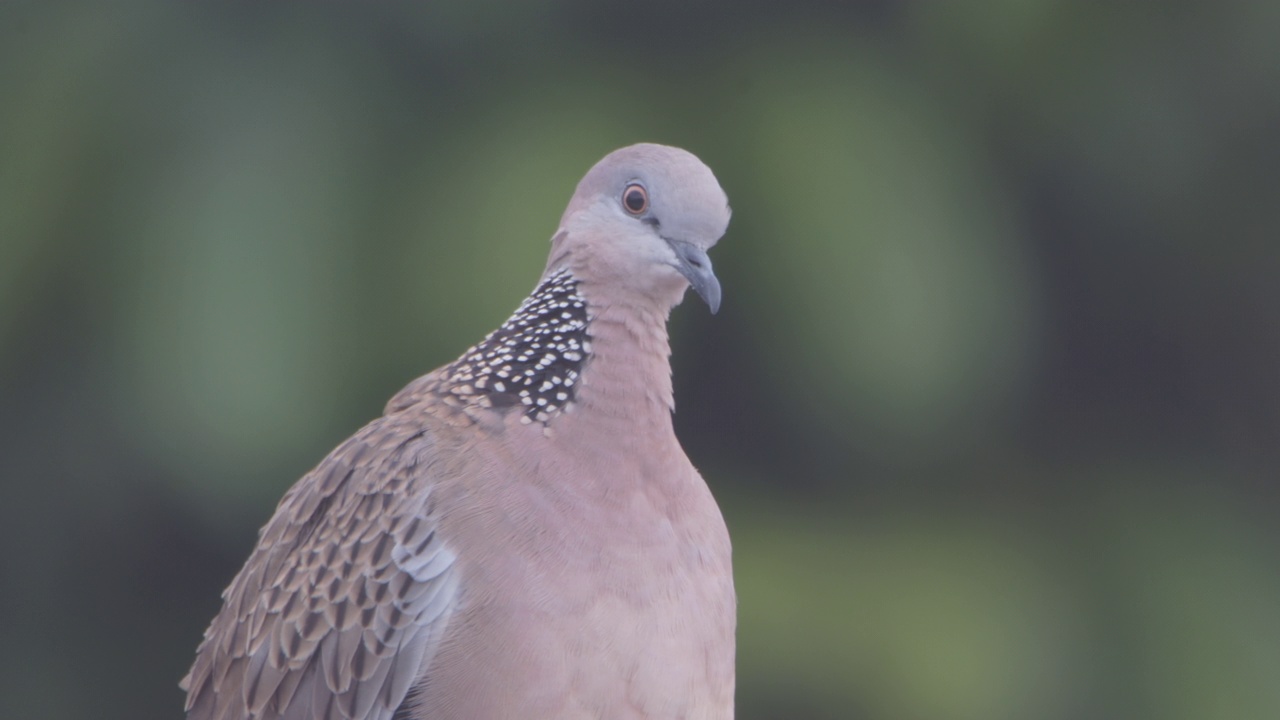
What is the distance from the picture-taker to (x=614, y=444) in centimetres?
246

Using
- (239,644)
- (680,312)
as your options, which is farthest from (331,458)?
(680,312)

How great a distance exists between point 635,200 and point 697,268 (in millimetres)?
186

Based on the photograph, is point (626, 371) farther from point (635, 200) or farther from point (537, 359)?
point (635, 200)

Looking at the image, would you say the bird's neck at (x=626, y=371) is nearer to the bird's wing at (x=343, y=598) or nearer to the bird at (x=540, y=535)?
the bird at (x=540, y=535)

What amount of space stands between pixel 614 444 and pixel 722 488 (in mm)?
2213

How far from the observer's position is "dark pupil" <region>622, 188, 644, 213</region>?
252cm

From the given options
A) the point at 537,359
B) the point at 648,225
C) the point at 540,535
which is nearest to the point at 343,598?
the point at 540,535

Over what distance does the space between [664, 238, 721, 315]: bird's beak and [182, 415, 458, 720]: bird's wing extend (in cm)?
55

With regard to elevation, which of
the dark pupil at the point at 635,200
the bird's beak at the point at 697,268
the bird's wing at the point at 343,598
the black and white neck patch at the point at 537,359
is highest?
the dark pupil at the point at 635,200

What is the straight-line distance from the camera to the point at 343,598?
255 centimetres

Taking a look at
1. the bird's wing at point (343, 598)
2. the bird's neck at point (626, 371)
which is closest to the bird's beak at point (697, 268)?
the bird's neck at point (626, 371)

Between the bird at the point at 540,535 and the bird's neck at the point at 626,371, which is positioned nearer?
the bird at the point at 540,535

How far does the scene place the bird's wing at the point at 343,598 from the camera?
2.44 metres

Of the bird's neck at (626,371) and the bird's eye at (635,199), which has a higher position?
the bird's eye at (635,199)
